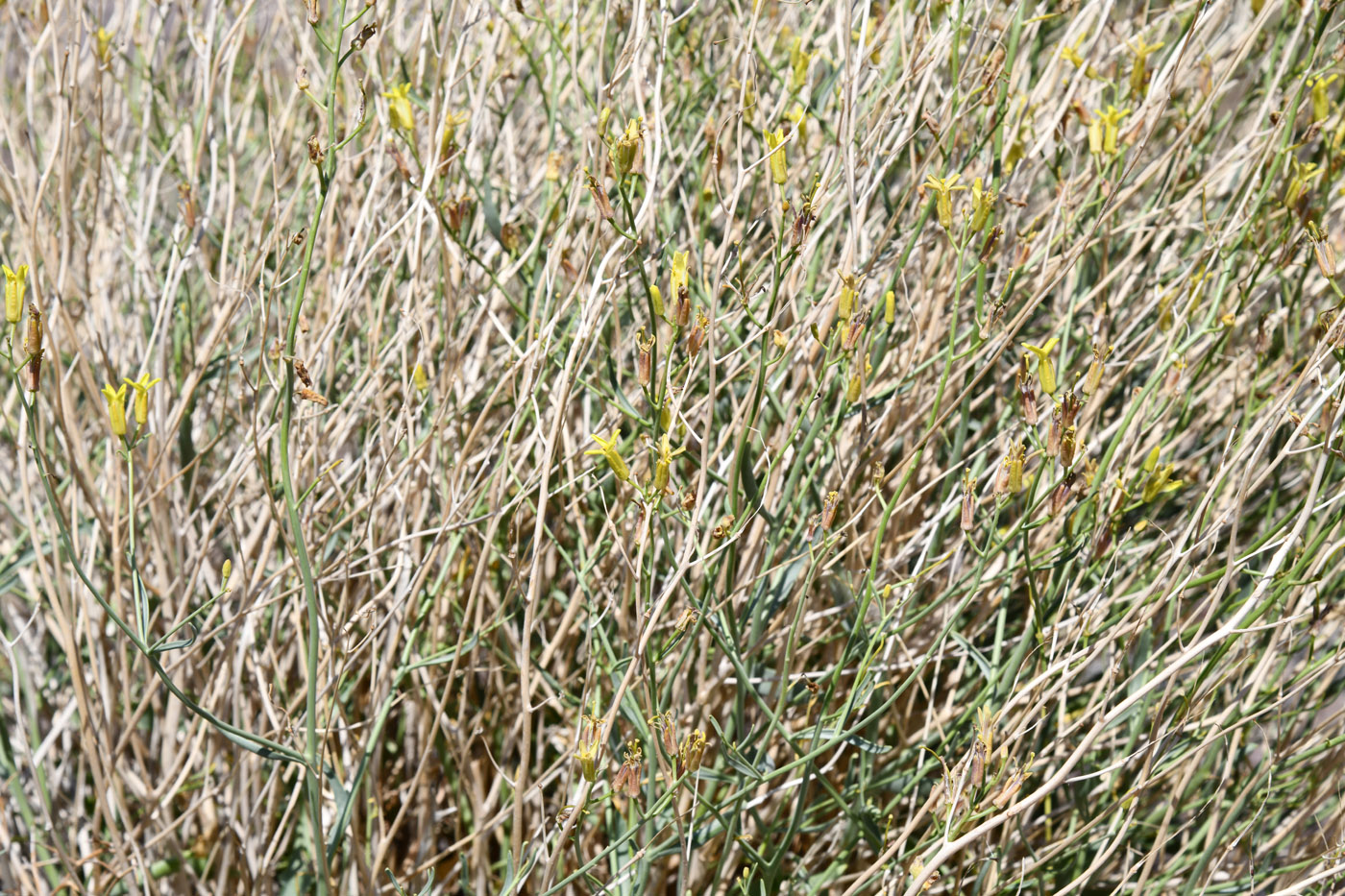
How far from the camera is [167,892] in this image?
120cm

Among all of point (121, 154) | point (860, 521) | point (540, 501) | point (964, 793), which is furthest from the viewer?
point (121, 154)

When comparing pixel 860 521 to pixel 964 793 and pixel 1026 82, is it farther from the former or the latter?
pixel 1026 82

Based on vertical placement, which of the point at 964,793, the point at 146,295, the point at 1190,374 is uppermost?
the point at 1190,374

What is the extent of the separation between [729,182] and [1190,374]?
62cm

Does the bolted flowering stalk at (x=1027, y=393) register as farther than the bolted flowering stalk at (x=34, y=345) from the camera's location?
Yes

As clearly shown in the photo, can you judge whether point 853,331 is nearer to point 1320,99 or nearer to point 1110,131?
point 1110,131

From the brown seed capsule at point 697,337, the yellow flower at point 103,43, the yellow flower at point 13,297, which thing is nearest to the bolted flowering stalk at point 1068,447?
the brown seed capsule at point 697,337

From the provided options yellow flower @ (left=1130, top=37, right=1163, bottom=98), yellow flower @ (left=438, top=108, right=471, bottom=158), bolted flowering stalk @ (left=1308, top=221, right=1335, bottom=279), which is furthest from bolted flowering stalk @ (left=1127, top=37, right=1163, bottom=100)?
yellow flower @ (left=438, top=108, right=471, bottom=158)

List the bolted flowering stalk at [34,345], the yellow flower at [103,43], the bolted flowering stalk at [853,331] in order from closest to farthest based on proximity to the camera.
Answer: the bolted flowering stalk at [34,345], the bolted flowering stalk at [853,331], the yellow flower at [103,43]

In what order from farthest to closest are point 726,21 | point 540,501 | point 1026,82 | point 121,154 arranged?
point 121,154
point 726,21
point 1026,82
point 540,501

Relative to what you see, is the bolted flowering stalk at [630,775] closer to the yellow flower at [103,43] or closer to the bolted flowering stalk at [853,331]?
the bolted flowering stalk at [853,331]

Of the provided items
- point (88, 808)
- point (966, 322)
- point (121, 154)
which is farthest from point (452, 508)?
point (121, 154)

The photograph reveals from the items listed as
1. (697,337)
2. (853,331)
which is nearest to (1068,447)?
(853,331)

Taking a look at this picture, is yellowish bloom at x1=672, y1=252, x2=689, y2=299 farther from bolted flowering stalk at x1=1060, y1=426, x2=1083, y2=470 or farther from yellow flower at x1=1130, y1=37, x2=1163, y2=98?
yellow flower at x1=1130, y1=37, x2=1163, y2=98
